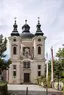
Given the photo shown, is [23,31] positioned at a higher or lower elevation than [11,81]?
higher

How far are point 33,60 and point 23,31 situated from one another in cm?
1049

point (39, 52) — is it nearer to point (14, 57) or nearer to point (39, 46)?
point (39, 46)

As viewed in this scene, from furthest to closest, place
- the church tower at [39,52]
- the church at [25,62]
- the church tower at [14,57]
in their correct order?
the church tower at [39,52] < the church at [25,62] < the church tower at [14,57]

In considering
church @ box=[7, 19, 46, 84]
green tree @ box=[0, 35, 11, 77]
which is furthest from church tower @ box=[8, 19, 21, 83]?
green tree @ box=[0, 35, 11, 77]

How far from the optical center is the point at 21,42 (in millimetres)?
73188

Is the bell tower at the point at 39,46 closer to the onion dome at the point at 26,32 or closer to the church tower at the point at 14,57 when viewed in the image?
the church tower at the point at 14,57

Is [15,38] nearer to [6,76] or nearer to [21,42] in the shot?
[21,42]

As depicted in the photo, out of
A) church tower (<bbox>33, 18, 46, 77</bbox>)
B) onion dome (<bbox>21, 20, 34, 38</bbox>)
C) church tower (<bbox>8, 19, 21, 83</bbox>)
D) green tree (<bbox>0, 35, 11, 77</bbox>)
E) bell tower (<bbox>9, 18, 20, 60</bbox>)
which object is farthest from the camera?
onion dome (<bbox>21, 20, 34, 38</bbox>)

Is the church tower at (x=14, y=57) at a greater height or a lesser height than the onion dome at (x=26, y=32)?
lesser

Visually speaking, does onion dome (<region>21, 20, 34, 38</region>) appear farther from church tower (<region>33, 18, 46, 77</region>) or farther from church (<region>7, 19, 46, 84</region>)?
church tower (<region>33, 18, 46, 77</region>)

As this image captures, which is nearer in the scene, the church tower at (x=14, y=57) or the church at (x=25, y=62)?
the church tower at (x=14, y=57)

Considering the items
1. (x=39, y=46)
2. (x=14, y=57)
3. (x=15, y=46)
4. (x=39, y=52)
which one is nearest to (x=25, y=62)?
(x=14, y=57)

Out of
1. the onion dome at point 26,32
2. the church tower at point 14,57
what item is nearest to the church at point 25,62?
the church tower at point 14,57

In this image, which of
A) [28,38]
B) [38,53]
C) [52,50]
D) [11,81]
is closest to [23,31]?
[28,38]
